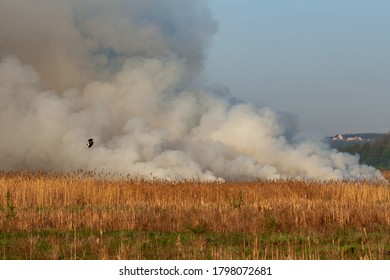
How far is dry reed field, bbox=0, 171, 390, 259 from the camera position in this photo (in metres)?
15.6

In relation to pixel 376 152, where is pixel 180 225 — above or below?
below

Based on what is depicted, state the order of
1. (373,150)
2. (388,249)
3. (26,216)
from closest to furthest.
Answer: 1. (388,249)
2. (26,216)
3. (373,150)

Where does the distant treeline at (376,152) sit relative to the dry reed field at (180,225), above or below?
above

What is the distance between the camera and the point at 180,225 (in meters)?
20.4

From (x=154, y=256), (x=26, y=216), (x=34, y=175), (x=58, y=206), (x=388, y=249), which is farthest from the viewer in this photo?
(x=34, y=175)

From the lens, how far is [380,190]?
112 feet

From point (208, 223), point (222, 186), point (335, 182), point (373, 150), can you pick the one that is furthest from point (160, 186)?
point (373, 150)

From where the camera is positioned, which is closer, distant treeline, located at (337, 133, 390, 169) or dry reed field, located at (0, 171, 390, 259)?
dry reed field, located at (0, 171, 390, 259)

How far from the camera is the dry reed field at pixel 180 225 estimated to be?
15637mm

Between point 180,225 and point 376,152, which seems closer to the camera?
point 180,225

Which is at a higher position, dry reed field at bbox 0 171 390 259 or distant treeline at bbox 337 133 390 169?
distant treeline at bbox 337 133 390 169

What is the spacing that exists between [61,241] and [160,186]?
16.4 meters

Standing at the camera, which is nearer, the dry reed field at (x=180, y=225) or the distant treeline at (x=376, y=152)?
the dry reed field at (x=180, y=225)

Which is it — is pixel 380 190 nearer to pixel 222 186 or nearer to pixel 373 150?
pixel 222 186
